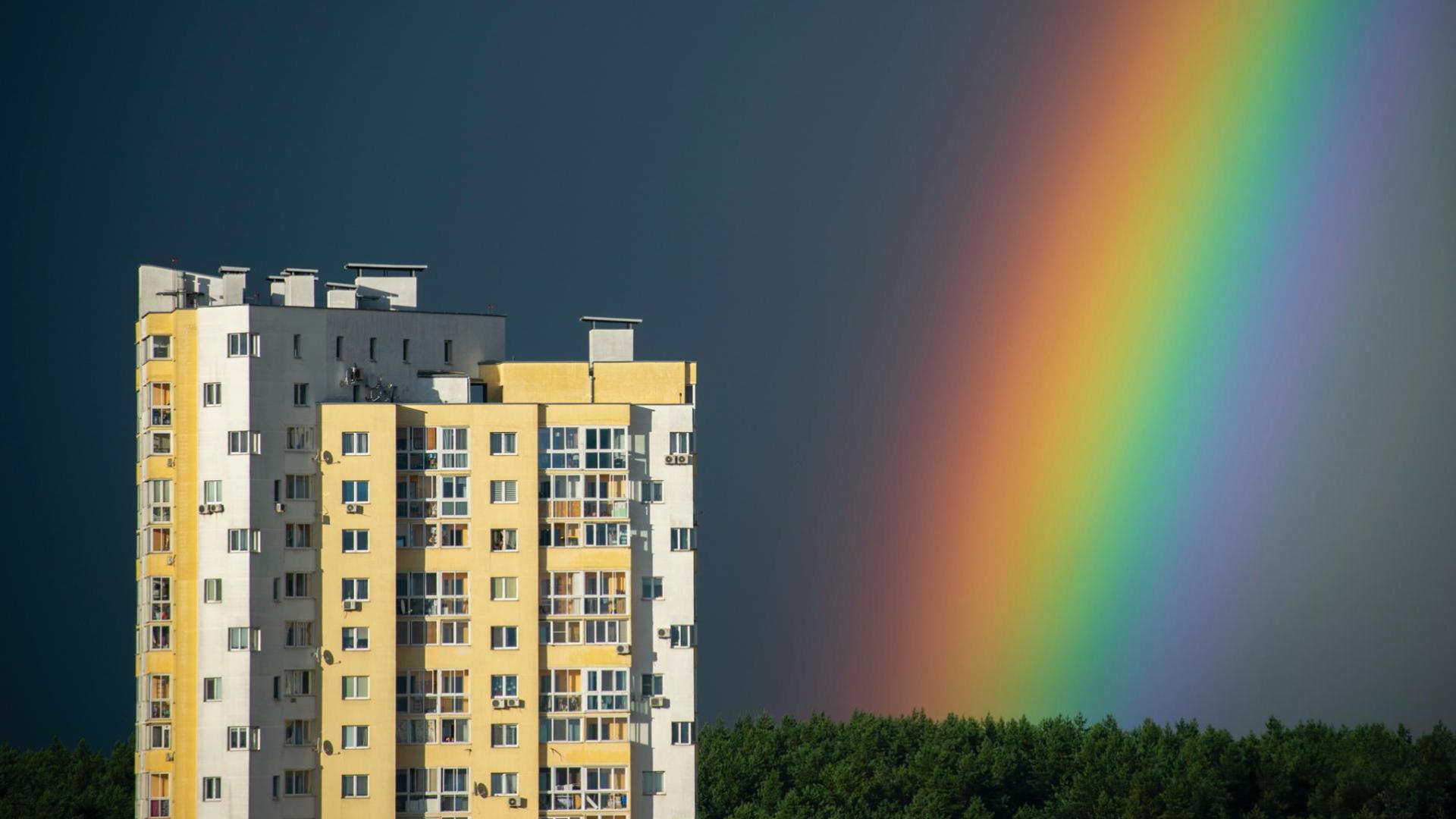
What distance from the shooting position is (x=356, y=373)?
173ft

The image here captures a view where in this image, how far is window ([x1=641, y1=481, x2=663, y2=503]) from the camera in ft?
172

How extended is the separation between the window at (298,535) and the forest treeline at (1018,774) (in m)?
29.1

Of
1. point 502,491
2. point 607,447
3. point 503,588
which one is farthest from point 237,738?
point 607,447

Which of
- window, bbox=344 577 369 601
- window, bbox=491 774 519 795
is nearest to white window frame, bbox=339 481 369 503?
window, bbox=344 577 369 601

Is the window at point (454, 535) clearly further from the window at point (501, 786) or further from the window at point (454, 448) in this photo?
the window at point (501, 786)

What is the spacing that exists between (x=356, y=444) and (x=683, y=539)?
9008 millimetres

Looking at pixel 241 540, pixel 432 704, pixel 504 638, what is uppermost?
pixel 241 540

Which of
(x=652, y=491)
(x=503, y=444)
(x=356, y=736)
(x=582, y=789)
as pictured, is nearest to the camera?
(x=356, y=736)

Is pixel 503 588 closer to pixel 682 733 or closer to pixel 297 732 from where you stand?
pixel 682 733

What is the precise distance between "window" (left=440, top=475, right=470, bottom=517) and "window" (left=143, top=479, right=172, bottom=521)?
7231mm

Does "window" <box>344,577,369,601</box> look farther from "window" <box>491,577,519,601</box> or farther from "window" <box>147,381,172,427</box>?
"window" <box>147,381,172,427</box>

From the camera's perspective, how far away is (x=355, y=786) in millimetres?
50844

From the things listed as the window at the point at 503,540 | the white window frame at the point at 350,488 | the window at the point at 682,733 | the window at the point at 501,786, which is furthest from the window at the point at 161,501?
the window at the point at 682,733

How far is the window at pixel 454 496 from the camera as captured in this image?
5153 cm
